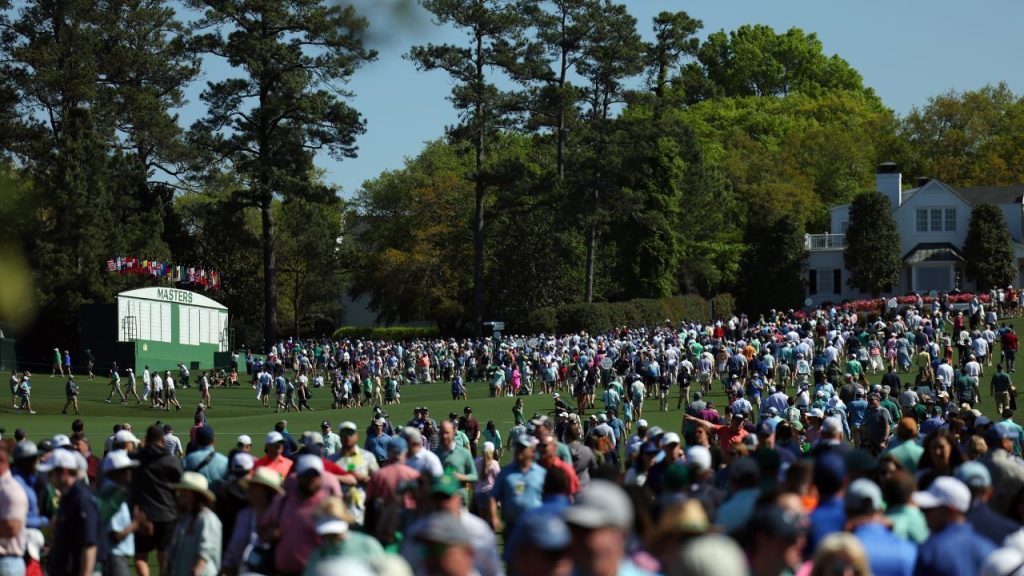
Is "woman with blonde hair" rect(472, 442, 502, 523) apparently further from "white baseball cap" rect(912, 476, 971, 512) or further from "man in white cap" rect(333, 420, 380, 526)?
"white baseball cap" rect(912, 476, 971, 512)

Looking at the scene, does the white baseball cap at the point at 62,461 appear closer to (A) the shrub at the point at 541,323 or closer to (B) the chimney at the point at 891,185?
(A) the shrub at the point at 541,323

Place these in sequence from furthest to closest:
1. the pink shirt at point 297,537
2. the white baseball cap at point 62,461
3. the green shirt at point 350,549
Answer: the white baseball cap at point 62,461, the pink shirt at point 297,537, the green shirt at point 350,549

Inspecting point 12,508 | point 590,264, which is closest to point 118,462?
point 12,508

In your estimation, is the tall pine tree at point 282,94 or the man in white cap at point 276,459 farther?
the tall pine tree at point 282,94

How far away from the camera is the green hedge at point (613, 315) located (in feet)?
214

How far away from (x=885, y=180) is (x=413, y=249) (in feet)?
91.4

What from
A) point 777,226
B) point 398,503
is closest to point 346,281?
point 777,226

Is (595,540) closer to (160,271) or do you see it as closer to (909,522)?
(909,522)

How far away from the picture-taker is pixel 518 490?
476 inches

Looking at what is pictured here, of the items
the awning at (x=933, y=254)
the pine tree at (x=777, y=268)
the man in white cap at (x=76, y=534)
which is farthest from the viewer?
the pine tree at (x=777, y=268)

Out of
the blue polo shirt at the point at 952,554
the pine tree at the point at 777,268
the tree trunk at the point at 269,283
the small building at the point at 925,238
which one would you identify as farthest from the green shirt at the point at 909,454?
the pine tree at the point at 777,268

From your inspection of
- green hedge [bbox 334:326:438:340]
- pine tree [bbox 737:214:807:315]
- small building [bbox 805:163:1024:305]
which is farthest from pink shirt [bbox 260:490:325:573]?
green hedge [bbox 334:326:438:340]

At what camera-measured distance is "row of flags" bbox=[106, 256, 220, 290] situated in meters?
63.6

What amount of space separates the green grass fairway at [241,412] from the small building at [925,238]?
33785 millimetres
